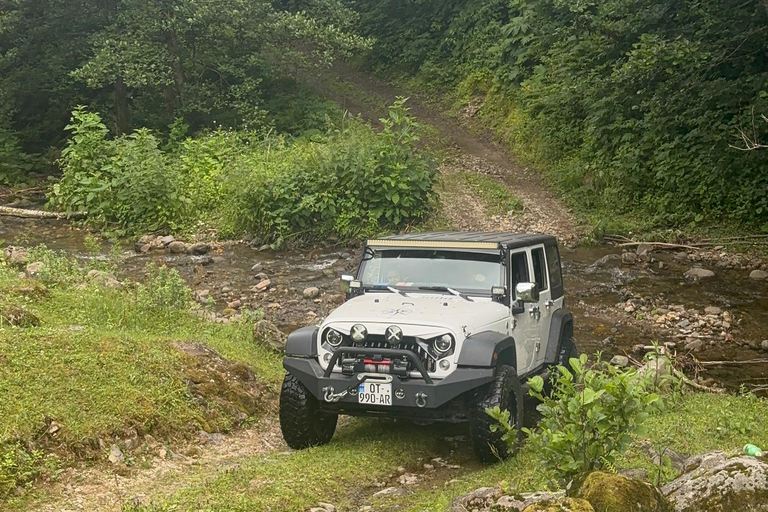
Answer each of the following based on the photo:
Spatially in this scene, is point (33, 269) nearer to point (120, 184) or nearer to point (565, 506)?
point (120, 184)

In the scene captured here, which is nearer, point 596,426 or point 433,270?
point 596,426

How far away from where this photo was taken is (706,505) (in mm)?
4020

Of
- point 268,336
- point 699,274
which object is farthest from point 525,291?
point 699,274

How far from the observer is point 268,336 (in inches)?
426

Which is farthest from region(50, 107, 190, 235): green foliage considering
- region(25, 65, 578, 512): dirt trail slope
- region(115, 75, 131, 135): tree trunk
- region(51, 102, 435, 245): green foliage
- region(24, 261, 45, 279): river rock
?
region(24, 261, 45, 279): river rock

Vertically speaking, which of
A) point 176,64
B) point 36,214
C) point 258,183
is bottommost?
point 36,214

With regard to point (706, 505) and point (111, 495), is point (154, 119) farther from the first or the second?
point (706, 505)

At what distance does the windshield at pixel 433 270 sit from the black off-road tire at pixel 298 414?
143 centimetres

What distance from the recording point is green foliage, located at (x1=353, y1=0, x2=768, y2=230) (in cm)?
1825

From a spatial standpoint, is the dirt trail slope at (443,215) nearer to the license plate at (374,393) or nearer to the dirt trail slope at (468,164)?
the dirt trail slope at (468,164)

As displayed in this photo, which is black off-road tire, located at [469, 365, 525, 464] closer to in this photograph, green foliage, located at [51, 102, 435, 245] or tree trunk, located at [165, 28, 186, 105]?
green foliage, located at [51, 102, 435, 245]

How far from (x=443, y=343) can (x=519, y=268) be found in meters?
1.79

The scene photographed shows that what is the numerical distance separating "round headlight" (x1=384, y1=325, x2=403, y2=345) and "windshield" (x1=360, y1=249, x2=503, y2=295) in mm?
1236

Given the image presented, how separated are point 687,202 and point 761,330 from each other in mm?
7200
